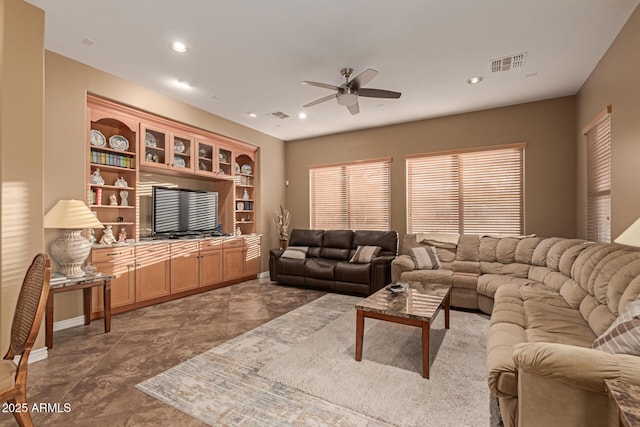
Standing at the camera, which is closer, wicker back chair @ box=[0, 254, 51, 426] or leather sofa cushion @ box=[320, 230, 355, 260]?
wicker back chair @ box=[0, 254, 51, 426]

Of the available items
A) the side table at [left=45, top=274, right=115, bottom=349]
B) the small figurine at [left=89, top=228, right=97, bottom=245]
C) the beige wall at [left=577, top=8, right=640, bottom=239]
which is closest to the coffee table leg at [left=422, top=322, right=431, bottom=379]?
the beige wall at [left=577, top=8, right=640, bottom=239]

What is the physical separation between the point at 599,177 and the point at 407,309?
3.14 metres

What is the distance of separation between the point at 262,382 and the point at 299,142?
5492mm

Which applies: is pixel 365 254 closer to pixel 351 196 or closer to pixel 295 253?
pixel 295 253

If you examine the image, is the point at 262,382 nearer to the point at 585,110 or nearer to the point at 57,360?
the point at 57,360

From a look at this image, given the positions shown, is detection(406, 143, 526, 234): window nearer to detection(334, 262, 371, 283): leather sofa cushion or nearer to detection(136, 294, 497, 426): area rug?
detection(334, 262, 371, 283): leather sofa cushion

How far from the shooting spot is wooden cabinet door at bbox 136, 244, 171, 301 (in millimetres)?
4113

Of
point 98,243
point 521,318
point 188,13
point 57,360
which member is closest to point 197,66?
point 188,13

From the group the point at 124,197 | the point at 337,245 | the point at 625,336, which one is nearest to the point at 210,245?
the point at 124,197

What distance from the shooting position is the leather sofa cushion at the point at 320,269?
201 inches

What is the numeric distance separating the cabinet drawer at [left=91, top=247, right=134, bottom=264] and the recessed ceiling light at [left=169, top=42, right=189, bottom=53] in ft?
8.24

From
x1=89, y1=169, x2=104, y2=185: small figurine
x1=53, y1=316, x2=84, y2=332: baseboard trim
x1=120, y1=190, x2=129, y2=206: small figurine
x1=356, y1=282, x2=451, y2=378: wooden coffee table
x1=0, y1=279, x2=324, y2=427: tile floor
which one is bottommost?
x1=0, y1=279, x2=324, y2=427: tile floor

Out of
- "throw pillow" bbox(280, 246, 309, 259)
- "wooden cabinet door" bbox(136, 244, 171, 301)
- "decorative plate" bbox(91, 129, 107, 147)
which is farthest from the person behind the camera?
"throw pillow" bbox(280, 246, 309, 259)

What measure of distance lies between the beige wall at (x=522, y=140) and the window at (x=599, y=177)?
517mm
